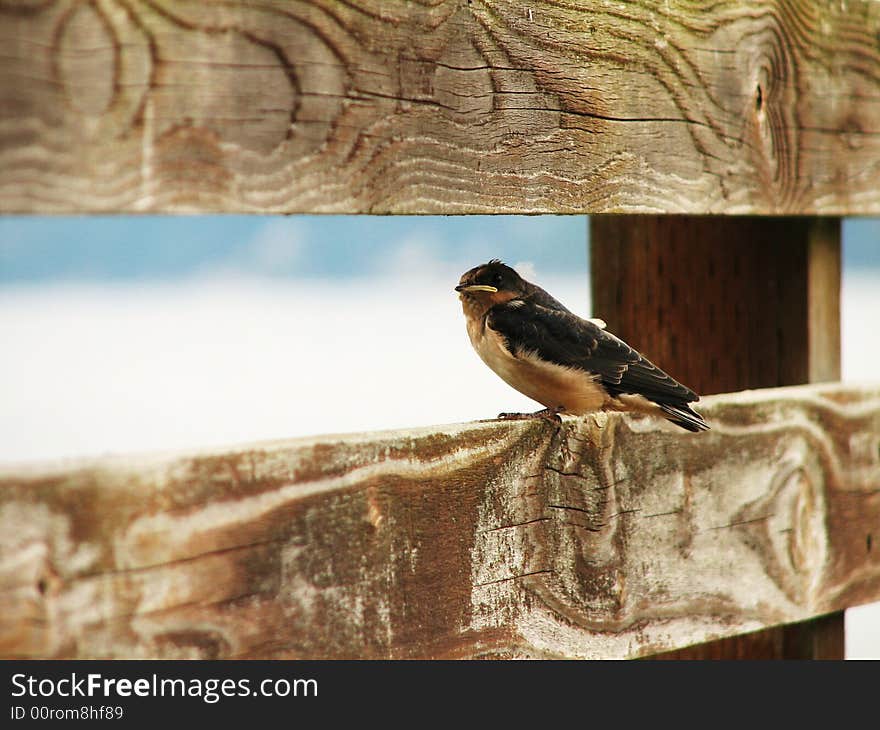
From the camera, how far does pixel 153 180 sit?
1.66m

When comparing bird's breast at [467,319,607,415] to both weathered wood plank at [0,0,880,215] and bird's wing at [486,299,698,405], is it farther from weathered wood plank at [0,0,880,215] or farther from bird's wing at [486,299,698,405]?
weathered wood plank at [0,0,880,215]

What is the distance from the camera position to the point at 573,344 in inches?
126

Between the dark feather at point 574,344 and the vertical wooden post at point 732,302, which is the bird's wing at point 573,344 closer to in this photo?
the dark feather at point 574,344

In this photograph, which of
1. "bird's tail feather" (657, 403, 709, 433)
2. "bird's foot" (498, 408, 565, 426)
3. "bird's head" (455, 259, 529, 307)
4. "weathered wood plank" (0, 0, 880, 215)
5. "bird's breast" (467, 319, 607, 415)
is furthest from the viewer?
"bird's head" (455, 259, 529, 307)

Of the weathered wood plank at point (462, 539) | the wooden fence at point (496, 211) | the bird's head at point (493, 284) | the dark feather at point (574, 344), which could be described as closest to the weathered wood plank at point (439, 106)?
the wooden fence at point (496, 211)

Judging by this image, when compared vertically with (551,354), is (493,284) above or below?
above

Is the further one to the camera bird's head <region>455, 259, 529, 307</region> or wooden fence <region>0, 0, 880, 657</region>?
bird's head <region>455, 259, 529, 307</region>

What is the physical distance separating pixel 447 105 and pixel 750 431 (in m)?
1.02

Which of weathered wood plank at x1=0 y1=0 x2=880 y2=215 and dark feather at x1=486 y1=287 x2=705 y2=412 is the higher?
weathered wood plank at x1=0 y1=0 x2=880 y2=215

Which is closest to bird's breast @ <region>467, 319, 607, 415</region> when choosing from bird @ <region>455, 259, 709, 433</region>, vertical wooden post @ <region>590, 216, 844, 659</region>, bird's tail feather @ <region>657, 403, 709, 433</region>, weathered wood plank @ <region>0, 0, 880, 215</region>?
bird @ <region>455, 259, 709, 433</region>

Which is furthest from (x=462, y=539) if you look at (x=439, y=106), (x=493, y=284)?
(x=493, y=284)

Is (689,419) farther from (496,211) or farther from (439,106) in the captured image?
(439,106)

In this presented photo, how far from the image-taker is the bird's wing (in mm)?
3021

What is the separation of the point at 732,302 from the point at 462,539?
4.14ft
